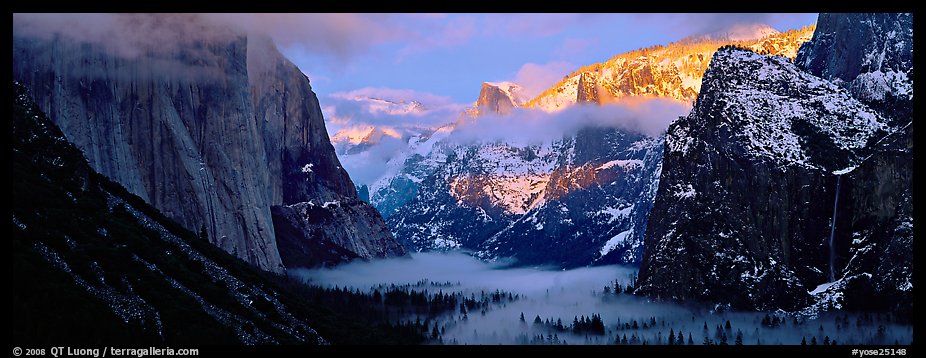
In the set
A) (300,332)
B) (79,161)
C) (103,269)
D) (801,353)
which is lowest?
(801,353)

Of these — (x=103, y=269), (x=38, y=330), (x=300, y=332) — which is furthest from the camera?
(x=300, y=332)

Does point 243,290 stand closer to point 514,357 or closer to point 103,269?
point 103,269

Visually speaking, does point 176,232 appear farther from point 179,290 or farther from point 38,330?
point 38,330

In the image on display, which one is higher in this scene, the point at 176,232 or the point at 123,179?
the point at 123,179

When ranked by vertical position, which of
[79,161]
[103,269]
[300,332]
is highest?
[79,161]

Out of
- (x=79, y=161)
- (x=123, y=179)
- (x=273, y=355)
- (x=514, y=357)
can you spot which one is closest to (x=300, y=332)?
(x=273, y=355)

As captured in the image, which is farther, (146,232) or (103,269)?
(146,232)

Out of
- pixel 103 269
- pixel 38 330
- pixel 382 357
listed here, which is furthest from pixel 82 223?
pixel 382 357

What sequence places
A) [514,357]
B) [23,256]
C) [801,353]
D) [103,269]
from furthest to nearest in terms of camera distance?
[801,353] < [514,357] < [103,269] < [23,256]

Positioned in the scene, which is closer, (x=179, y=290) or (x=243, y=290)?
(x=179, y=290)
